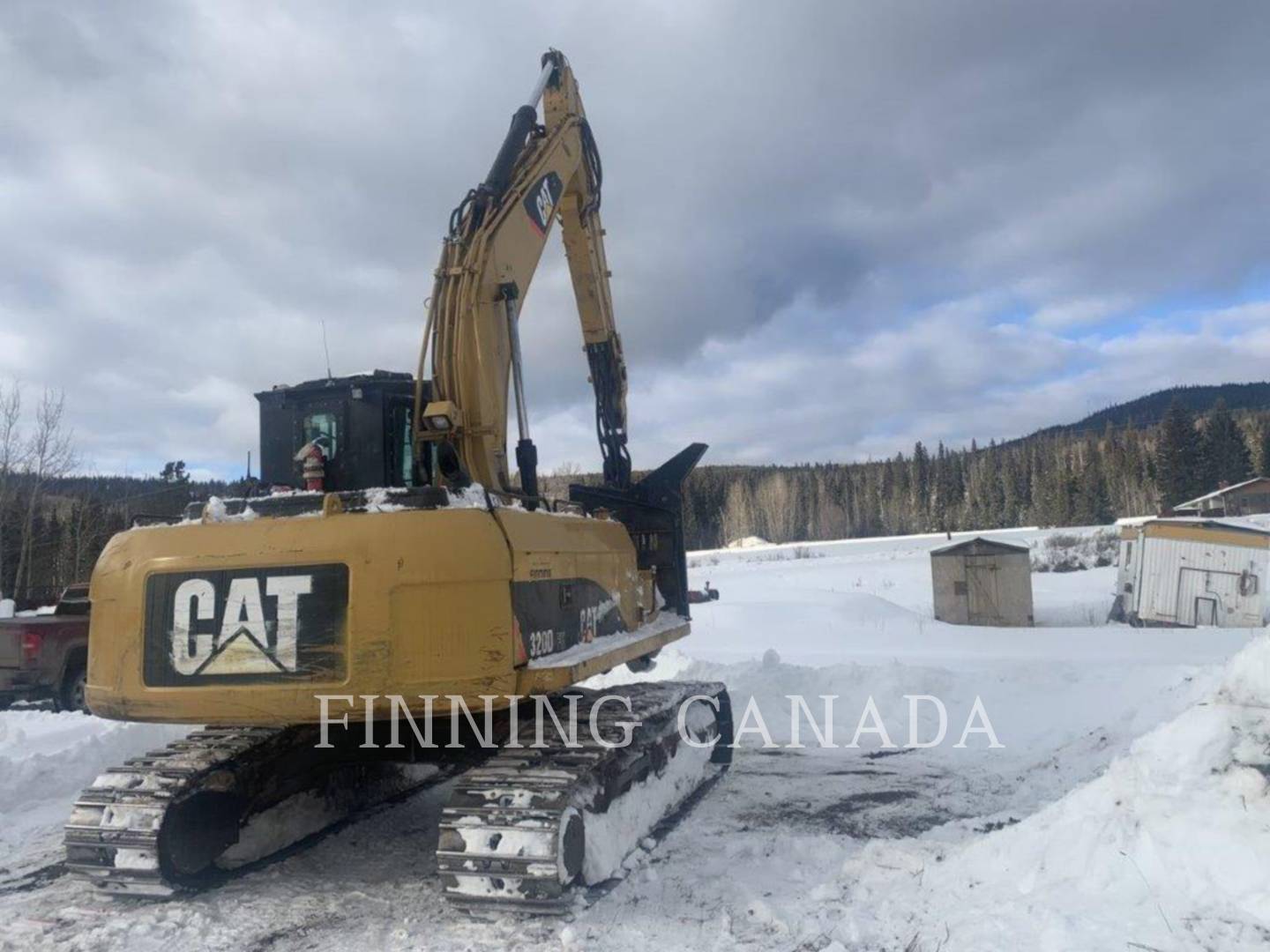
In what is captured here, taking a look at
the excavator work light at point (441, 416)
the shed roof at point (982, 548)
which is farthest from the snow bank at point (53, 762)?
the shed roof at point (982, 548)

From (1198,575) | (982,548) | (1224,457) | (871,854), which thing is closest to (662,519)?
(871,854)

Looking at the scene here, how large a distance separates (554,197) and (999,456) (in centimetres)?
12124

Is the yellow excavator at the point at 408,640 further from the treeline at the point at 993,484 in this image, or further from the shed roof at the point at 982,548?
the treeline at the point at 993,484

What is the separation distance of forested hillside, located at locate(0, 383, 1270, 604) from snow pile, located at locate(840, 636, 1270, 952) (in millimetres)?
30609

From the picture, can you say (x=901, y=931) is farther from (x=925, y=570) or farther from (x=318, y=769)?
(x=925, y=570)

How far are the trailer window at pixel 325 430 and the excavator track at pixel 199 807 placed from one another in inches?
68.6

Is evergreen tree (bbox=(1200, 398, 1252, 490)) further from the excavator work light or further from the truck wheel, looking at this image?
the excavator work light

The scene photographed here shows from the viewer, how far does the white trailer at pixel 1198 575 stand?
67.7 feet

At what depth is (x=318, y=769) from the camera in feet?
20.7

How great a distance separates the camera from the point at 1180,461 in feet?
258

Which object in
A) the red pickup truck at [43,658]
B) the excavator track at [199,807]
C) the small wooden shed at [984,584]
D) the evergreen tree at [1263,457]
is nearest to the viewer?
the excavator track at [199,807]
